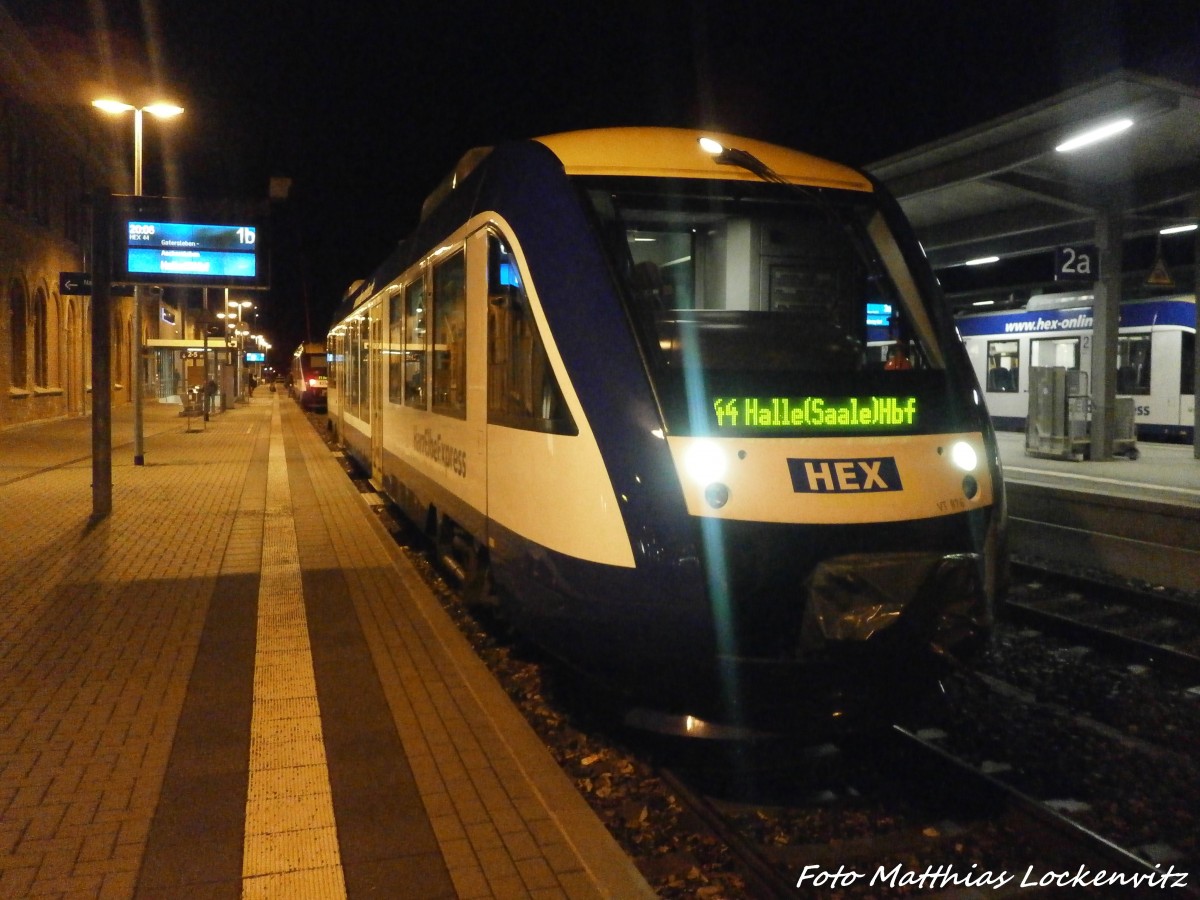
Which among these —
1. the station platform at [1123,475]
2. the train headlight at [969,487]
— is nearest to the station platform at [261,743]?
the train headlight at [969,487]

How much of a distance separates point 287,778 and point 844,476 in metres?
2.69

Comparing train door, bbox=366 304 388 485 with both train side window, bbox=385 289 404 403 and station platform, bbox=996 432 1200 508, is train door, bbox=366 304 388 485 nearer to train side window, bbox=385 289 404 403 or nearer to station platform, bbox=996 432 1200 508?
train side window, bbox=385 289 404 403

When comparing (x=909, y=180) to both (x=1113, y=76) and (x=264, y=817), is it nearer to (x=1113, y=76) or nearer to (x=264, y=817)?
(x=1113, y=76)

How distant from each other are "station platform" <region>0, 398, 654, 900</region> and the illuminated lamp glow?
9.02m

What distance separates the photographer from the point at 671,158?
5.32 meters

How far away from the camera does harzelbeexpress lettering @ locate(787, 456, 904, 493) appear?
4.50m

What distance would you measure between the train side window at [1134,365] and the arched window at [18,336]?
25.2 metres

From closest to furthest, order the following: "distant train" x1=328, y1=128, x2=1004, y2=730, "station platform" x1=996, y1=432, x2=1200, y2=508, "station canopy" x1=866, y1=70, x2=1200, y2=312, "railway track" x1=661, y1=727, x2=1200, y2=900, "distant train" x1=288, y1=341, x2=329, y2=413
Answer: "railway track" x1=661, y1=727, x2=1200, y2=900, "distant train" x1=328, y1=128, x2=1004, y2=730, "station canopy" x1=866, y1=70, x2=1200, y2=312, "station platform" x1=996, y1=432, x2=1200, y2=508, "distant train" x1=288, y1=341, x2=329, y2=413

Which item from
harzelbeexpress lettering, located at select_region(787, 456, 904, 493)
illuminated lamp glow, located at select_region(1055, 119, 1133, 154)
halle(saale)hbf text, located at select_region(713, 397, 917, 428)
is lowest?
harzelbeexpress lettering, located at select_region(787, 456, 904, 493)

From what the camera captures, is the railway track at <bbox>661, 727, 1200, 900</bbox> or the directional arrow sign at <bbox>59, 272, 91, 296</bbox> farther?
the directional arrow sign at <bbox>59, 272, 91, 296</bbox>

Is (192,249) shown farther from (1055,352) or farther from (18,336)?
(1055,352)

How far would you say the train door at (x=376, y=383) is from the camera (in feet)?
39.6

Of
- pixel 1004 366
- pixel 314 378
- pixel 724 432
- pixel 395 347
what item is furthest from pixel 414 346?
pixel 314 378

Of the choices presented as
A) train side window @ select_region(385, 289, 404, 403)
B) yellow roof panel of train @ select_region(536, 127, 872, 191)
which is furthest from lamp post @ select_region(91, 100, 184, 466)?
yellow roof panel of train @ select_region(536, 127, 872, 191)
